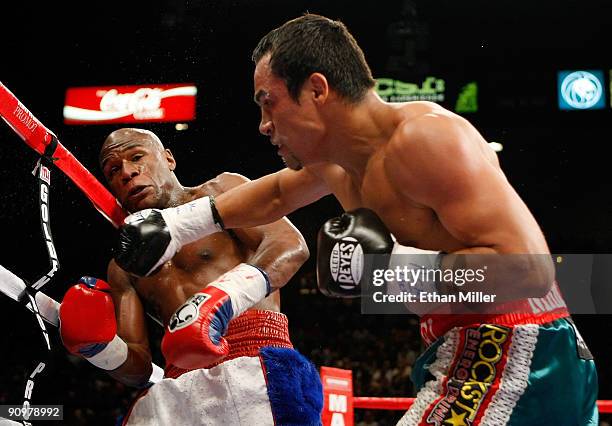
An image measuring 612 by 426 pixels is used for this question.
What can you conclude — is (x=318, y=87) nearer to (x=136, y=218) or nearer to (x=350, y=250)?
(x=350, y=250)

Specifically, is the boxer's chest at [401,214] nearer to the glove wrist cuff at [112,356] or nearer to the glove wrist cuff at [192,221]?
the glove wrist cuff at [192,221]

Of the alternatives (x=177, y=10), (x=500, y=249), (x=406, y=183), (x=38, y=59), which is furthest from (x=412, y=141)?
(x=38, y=59)

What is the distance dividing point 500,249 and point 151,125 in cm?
703

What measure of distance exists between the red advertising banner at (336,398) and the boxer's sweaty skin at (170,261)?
105 centimetres

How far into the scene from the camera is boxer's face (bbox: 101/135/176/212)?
237cm

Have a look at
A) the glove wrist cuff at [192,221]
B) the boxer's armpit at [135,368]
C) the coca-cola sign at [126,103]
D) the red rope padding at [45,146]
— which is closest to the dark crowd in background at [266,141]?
the coca-cola sign at [126,103]

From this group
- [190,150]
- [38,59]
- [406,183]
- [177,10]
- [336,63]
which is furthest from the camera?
[190,150]

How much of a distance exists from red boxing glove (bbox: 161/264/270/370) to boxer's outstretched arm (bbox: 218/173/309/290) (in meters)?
0.19

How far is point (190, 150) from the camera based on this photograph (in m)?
7.88

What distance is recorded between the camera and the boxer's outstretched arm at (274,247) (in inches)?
82.7

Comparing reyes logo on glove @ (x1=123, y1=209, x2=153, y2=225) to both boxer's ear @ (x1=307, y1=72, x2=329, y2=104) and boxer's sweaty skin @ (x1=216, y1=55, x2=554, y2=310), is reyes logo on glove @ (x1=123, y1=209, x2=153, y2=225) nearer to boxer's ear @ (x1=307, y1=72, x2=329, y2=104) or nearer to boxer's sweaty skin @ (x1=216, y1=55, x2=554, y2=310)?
boxer's sweaty skin @ (x1=216, y1=55, x2=554, y2=310)

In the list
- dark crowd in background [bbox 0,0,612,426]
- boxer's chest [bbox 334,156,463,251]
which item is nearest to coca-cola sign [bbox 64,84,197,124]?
dark crowd in background [bbox 0,0,612,426]

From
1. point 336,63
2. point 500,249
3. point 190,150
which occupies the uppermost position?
point 190,150

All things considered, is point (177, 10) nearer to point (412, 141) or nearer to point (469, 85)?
point (469, 85)
